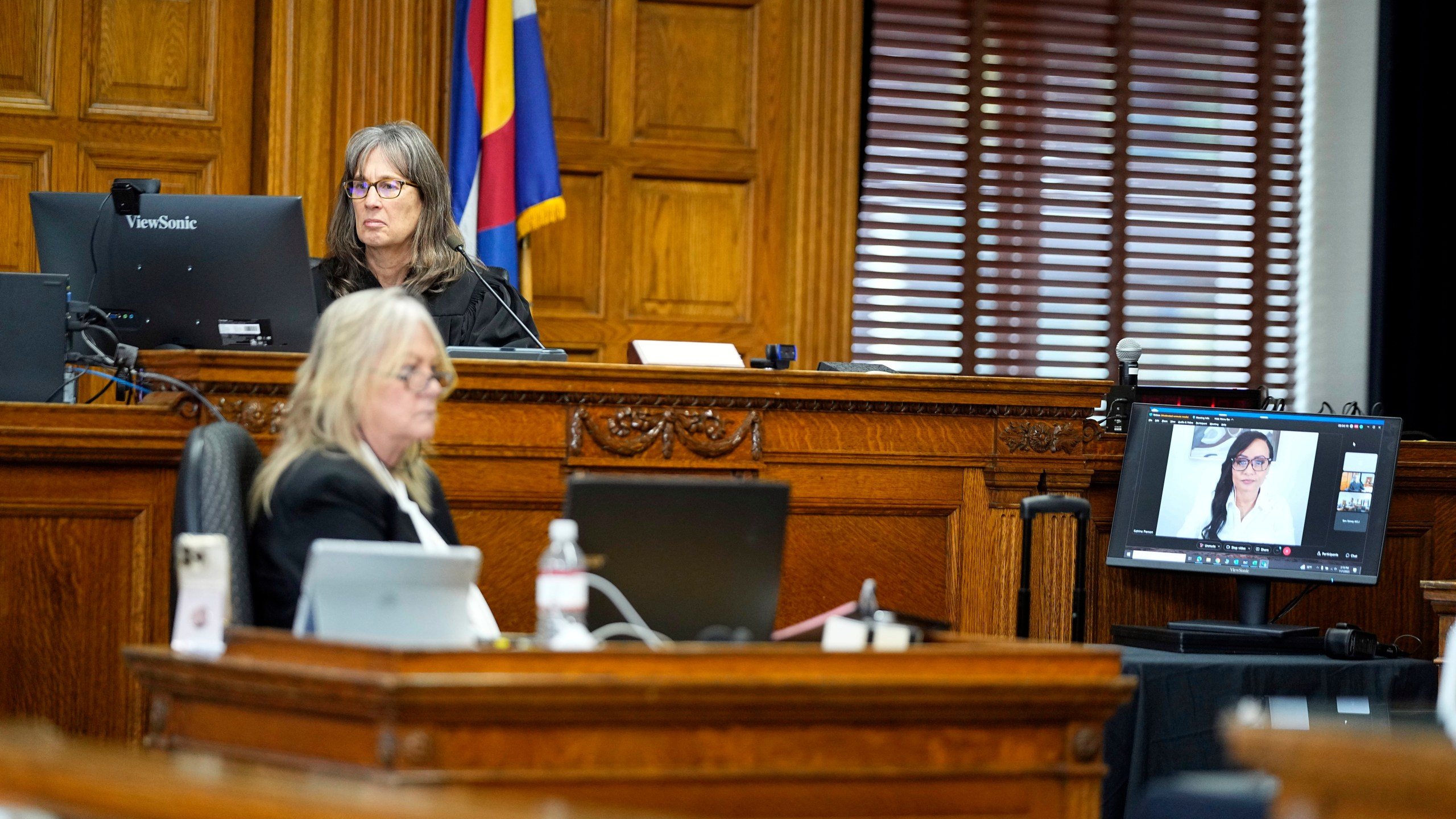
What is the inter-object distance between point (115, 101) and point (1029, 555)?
3155 millimetres

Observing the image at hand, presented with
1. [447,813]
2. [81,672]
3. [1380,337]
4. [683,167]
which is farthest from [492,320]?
[1380,337]

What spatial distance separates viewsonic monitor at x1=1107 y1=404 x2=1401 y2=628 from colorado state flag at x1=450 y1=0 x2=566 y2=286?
2.00 metres

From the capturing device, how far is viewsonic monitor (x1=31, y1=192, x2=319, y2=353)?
3.24m

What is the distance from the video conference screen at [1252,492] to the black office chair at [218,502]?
1.92 metres

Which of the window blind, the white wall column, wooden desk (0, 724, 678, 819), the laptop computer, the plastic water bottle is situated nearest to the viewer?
wooden desk (0, 724, 678, 819)

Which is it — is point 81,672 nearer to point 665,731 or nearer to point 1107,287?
point 665,731

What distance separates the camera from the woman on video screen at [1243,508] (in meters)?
3.48

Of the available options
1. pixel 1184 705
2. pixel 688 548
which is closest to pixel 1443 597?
pixel 1184 705

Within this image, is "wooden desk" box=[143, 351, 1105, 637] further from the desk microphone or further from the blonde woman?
the blonde woman

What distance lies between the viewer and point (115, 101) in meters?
4.84

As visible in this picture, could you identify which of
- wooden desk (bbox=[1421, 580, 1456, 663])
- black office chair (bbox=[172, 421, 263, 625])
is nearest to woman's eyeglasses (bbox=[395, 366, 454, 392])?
black office chair (bbox=[172, 421, 263, 625])

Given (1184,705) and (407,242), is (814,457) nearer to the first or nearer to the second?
(1184,705)

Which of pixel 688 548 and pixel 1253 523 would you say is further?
pixel 1253 523

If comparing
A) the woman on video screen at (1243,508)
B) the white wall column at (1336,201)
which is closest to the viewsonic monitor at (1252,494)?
the woman on video screen at (1243,508)
